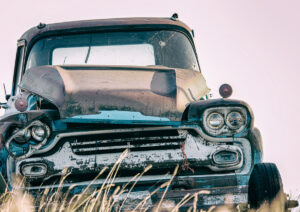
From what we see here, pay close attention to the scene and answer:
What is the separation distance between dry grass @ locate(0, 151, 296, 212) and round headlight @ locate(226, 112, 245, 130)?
2.05 feet

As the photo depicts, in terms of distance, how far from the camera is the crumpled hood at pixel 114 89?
3479mm

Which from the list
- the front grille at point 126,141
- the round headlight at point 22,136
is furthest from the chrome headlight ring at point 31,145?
the front grille at point 126,141

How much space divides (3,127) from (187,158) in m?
1.49

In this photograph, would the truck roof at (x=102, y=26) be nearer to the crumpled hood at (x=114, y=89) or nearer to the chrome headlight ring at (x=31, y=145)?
the crumpled hood at (x=114, y=89)

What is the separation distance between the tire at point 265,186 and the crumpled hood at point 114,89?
761mm

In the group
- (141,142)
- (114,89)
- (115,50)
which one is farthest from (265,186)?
(115,50)

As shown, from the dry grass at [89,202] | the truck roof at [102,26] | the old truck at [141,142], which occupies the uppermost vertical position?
the truck roof at [102,26]

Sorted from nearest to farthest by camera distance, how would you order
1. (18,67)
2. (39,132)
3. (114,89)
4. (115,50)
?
(39,132), (114,89), (115,50), (18,67)

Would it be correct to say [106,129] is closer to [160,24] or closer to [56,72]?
[56,72]

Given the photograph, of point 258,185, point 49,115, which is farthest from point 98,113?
point 258,185

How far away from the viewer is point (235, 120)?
11.6ft

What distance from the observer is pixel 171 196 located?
3156 mm

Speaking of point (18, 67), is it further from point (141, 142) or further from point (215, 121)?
point (215, 121)

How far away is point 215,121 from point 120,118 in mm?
782
